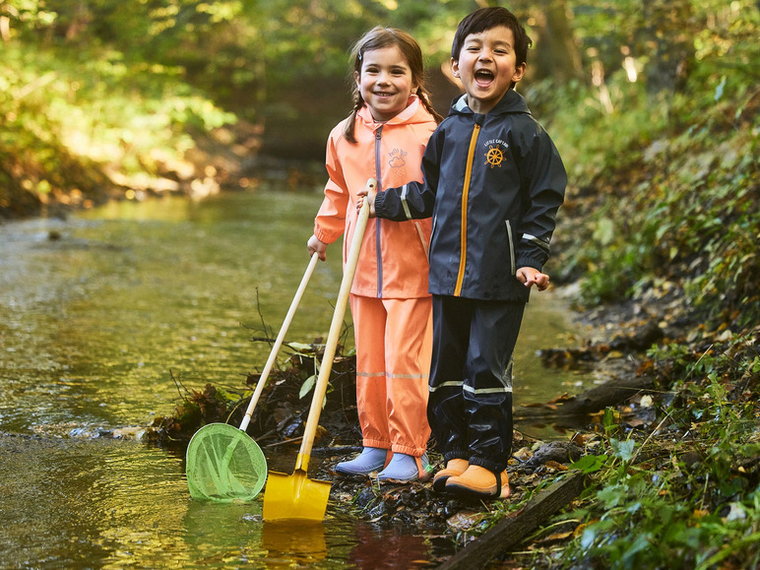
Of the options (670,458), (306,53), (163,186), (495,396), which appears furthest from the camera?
(306,53)

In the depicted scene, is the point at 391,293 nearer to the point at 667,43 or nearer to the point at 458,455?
the point at 458,455

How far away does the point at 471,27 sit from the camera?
3391 mm

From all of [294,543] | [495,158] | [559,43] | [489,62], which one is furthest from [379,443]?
[559,43]

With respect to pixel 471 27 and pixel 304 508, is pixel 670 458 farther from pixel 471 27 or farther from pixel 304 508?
pixel 471 27

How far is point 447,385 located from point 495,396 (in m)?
0.22

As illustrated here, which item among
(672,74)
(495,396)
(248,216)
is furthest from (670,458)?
(248,216)

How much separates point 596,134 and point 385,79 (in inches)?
327

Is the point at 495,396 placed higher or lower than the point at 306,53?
lower

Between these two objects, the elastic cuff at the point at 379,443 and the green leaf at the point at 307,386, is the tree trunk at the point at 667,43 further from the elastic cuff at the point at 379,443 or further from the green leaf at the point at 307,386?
the elastic cuff at the point at 379,443

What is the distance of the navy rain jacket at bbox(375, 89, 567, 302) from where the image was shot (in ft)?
10.7

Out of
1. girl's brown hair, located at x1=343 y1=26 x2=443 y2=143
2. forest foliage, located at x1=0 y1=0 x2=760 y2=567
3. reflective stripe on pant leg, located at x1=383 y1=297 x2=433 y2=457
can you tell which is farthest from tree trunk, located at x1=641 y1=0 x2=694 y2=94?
reflective stripe on pant leg, located at x1=383 y1=297 x2=433 y2=457

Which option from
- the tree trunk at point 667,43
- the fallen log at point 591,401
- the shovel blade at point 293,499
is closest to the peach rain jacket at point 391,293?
the shovel blade at point 293,499

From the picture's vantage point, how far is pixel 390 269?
11.9 ft

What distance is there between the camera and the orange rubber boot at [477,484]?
3.17m
